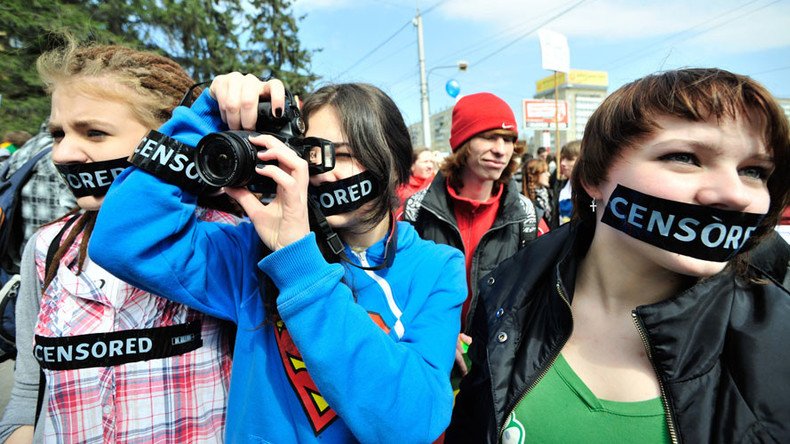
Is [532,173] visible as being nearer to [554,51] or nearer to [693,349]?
[693,349]

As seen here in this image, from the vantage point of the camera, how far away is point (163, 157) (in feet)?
3.58

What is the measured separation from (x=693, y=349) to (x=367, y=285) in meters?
0.79

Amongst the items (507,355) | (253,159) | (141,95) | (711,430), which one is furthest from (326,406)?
(141,95)

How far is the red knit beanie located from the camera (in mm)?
2562

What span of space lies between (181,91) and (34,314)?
825 millimetres

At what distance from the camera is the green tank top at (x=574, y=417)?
0.99 m

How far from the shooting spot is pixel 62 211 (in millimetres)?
2191

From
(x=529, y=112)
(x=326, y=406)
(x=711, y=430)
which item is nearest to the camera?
(x=711, y=430)

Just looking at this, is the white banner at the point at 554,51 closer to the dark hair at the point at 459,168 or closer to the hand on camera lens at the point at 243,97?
the dark hair at the point at 459,168

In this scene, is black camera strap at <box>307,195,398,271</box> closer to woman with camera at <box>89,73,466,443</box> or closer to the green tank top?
woman with camera at <box>89,73,466,443</box>

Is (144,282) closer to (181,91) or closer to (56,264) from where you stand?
(56,264)

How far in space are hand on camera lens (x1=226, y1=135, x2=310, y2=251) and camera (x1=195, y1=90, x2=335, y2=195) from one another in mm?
33

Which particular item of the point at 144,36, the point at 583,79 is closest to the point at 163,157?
the point at 144,36

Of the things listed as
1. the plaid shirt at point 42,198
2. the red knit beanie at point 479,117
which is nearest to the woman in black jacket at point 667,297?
the red knit beanie at point 479,117
